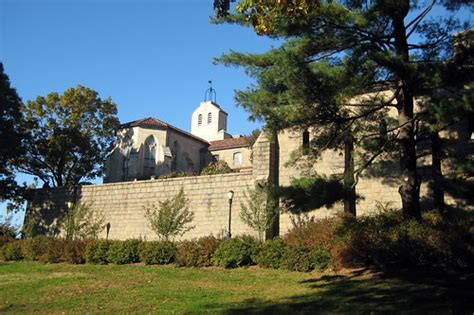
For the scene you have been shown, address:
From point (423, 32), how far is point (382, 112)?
9.96 feet

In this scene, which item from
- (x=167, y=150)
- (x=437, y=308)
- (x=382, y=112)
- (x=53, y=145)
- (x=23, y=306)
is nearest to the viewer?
(x=437, y=308)

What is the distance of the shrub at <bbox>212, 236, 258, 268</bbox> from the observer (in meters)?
16.0

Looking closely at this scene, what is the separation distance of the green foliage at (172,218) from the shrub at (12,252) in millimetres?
6080

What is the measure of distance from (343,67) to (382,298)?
566 cm

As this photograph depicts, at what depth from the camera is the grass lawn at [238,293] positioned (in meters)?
9.22

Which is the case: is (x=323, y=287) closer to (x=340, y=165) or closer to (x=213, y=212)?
(x=340, y=165)

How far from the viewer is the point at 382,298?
958 cm

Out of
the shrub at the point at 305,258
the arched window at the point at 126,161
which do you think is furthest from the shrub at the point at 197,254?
the arched window at the point at 126,161

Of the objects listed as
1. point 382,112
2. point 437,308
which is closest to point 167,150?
point 382,112

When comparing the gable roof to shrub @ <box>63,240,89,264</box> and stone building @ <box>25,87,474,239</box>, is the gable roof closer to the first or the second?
stone building @ <box>25,87,474,239</box>

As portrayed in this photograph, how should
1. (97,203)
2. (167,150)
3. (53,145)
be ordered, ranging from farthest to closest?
1. (167,150)
2. (53,145)
3. (97,203)

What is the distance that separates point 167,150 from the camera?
45.5m

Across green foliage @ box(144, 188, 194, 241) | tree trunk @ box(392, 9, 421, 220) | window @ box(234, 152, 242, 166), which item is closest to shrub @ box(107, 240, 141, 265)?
green foliage @ box(144, 188, 194, 241)

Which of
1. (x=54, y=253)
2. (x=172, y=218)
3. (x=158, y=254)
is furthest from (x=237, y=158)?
(x=158, y=254)
